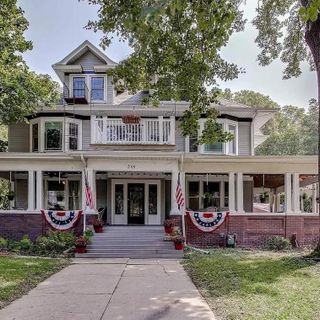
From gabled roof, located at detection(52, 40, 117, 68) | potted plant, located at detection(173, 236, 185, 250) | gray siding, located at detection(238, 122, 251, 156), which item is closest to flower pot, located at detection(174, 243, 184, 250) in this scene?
potted plant, located at detection(173, 236, 185, 250)

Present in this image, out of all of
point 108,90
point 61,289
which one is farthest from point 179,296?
point 108,90

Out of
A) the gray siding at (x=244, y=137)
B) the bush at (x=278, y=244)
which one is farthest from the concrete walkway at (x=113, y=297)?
the gray siding at (x=244, y=137)

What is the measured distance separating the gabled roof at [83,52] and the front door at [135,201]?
6.00 metres

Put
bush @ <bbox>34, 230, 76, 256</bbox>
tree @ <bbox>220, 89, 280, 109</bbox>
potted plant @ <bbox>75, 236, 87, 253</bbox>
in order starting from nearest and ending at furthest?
potted plant @ <bbox>75, 236, 87, 253</bbox> → bush @ <bbox>34, 230, 76, 256</bbox> → tree @ <bbox>220, 89, 280, 109</bbox>

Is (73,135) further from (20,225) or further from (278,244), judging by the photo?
(278,244)

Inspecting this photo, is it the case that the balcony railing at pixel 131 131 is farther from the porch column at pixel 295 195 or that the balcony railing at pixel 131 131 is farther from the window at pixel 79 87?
the porch column at pixel 295 195

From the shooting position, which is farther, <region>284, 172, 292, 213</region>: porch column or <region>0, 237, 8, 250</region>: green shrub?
<region>284, 172, 292, 213</region>: porch column

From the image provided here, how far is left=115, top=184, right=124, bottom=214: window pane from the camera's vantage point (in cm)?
2050

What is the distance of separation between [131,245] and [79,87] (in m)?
8.76

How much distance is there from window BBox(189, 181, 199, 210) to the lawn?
8.89 meters

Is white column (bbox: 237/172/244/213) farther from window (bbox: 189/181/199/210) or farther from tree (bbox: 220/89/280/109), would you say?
tree (bbox: 220/89/280/109)

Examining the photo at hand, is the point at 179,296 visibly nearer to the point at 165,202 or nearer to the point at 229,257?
the point at 229,257

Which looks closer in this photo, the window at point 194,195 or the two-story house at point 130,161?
the two-story house at point 130,161

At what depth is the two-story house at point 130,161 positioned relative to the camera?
17500 millimetres
